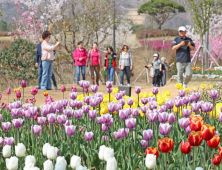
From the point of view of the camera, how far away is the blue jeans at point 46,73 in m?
9.88

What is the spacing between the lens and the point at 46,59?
977 cm

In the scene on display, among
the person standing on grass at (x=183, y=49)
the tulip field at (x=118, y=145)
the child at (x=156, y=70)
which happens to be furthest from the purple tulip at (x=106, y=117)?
the child at (x=156, y=70)

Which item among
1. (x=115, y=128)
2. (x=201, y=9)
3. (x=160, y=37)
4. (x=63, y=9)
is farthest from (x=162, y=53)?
(x=115, y=128)

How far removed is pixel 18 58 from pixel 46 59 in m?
3.48

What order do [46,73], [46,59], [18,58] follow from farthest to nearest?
[18,58] → [46,73] → [46,59]

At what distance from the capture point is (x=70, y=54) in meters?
16.0

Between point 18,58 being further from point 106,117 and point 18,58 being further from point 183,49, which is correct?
point 106,117

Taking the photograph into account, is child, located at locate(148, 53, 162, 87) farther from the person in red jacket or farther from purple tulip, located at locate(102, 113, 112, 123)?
purple tulip, located at locate(102, 113, 112, 123)

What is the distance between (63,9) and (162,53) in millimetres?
20017

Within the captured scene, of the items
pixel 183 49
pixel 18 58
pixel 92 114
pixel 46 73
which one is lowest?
pixel 46 73

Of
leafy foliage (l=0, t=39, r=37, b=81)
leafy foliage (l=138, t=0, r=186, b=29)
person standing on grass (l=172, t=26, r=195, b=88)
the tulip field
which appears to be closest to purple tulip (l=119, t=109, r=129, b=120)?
the tulip field

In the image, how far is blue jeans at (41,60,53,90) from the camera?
32.4ft

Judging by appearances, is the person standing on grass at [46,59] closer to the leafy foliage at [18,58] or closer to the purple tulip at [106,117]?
the leafy foliage at [18,58]

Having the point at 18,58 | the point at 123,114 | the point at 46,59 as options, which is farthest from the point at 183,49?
the point at 18,58
